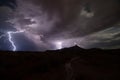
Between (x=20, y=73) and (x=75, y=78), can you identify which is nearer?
(x=75, y=78)

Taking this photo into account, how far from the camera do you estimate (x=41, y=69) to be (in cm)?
3030

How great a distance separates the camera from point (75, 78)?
2105 cm

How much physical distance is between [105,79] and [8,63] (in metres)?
25.3

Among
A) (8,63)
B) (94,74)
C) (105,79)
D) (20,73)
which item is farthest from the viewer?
Answer: (8,63)

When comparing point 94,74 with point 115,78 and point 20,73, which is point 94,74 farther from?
point 20,73

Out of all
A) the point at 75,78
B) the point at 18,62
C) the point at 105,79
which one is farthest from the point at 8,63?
the point at 105,79

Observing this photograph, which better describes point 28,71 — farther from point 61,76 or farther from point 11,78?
point 61,76

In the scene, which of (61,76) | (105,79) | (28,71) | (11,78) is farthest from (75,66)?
(11,78)

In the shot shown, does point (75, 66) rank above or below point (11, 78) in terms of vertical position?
above

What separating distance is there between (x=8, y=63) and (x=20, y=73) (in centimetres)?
873

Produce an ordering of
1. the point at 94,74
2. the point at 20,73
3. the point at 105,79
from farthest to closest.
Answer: the point at 20,73
the point at 94,74
the point at 105,79

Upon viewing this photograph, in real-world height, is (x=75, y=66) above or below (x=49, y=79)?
above

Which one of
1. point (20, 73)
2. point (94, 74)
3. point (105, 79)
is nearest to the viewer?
point (105, 79)

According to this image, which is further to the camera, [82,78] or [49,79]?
[49,79]
